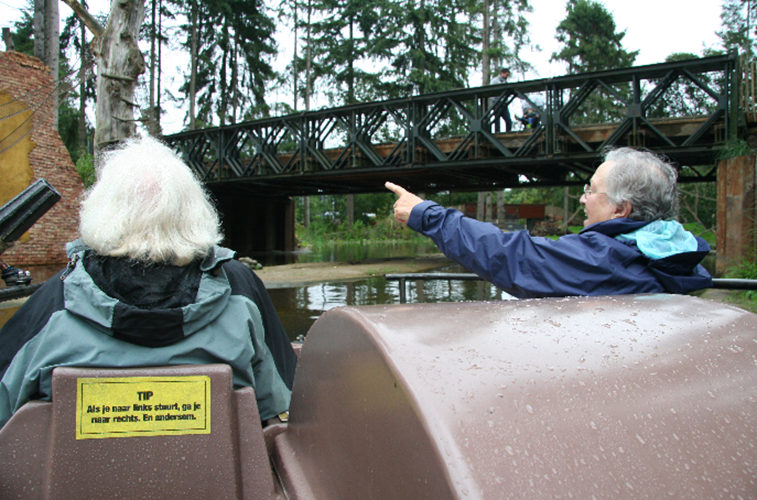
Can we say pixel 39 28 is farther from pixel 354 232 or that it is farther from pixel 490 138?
pixel 354 232

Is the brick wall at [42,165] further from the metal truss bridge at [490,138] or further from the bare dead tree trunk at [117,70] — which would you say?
the bare dead tree trunk at [117,70]

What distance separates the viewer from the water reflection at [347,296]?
7801mm

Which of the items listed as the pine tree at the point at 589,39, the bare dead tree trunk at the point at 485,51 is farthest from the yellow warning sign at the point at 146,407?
the pine tree at the point at 589,39

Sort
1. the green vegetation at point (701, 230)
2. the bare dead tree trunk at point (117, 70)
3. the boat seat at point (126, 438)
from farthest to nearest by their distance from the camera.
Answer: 1. the green vegetation at point (701, 230)
2. the bare dead tree trunk at point (117, 70)
3. the boat seat at point (126, 438)

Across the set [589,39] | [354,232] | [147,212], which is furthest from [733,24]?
[147,212]

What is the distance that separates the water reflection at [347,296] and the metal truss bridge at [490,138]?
3429 millimetres

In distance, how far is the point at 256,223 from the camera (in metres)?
24.2

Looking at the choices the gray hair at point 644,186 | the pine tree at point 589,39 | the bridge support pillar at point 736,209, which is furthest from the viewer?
the pine tree at point 589,39

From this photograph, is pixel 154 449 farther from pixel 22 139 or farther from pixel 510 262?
pixel 22 139

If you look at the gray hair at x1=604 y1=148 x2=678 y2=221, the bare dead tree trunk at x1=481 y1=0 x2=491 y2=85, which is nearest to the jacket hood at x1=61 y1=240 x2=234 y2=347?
the gray hair at x1=604 y1=148 x2=678 y2=221

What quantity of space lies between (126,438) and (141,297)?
355mm

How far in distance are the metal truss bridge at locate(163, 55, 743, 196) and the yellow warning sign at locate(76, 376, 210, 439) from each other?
10.9 meters

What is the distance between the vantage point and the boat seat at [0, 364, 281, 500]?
1260 mm

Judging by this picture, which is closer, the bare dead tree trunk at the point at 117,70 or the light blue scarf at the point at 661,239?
the light blue scarf at the point at 661,239
